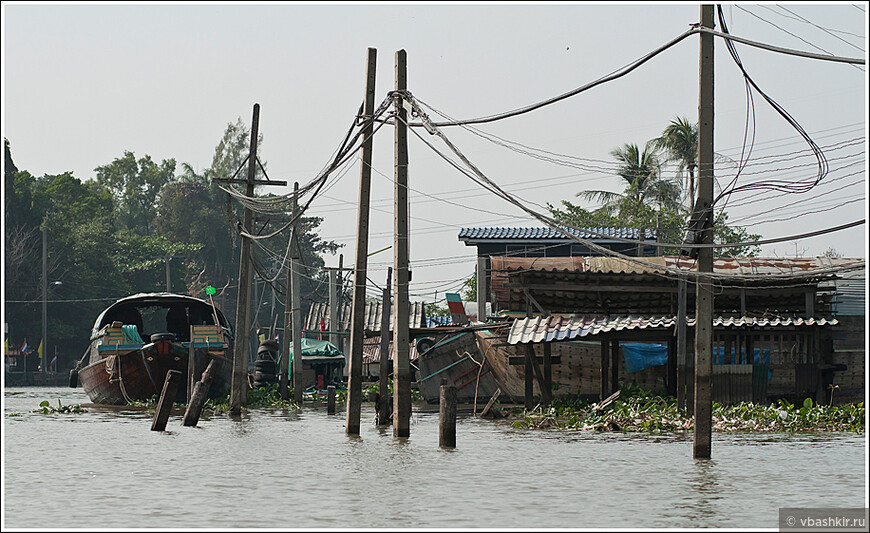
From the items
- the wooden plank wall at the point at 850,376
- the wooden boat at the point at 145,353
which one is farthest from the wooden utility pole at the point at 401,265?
the wooden boat at the point at 145,353

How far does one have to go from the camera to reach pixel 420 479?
51.8 feet

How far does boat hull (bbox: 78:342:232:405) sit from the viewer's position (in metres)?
36.2

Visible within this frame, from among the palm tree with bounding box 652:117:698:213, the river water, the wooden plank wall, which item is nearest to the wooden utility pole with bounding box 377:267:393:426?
the river water

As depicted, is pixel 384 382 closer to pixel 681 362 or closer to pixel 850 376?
pixel 681 362

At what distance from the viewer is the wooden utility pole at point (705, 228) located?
1567cm

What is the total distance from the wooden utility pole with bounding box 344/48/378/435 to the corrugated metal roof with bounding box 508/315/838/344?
20.0ft

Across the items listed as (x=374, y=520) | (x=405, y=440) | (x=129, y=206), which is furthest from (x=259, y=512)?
(x=129, y=206)

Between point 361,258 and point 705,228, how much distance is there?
836 centimetres

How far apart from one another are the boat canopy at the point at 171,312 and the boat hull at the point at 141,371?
82.7 inches

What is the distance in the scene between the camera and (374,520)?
12.2 meters

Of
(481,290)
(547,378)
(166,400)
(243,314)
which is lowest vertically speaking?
(166,400)

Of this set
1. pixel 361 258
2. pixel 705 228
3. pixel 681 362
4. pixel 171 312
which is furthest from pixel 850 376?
pixel 171 312

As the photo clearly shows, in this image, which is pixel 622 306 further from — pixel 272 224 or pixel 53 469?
pixel 272 224

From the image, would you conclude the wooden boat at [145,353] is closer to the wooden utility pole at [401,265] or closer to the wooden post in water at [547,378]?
the wooden post in water at [547,378]
